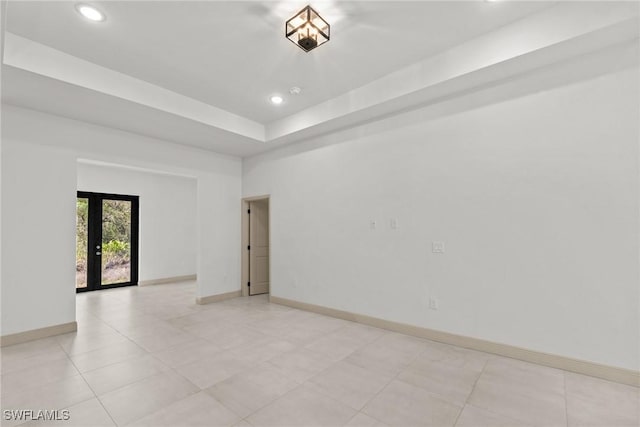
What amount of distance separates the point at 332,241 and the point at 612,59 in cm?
367

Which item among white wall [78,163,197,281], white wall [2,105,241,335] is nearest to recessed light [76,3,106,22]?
white wall [2,105,241,335]

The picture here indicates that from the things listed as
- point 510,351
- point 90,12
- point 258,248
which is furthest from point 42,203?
point 510,351

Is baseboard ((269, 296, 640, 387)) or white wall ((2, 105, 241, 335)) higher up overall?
white wall ((2, 105, 241, 335))

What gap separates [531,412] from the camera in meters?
2.21

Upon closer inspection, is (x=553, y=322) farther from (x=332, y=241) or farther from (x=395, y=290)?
(x=332, y=241)

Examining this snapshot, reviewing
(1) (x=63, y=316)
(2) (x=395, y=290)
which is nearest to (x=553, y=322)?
(2) (x=395, y=290)

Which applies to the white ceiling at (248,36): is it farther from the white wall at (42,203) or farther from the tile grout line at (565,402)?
the tile grout line at (565,402)

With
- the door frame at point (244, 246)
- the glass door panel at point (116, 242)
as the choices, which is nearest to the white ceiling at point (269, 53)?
the door frame at point (244, 246)

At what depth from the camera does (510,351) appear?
3.11 meters

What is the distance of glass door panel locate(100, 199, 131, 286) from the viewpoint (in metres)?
7.09

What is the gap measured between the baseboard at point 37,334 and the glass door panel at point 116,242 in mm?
3422

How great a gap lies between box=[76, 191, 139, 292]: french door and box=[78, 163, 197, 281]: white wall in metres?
0.19

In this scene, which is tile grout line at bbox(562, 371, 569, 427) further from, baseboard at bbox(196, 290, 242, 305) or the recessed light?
baseboard at bbox(196, 290, 242, 305)

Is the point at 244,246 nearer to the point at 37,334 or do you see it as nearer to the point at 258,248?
the point at 258,248
